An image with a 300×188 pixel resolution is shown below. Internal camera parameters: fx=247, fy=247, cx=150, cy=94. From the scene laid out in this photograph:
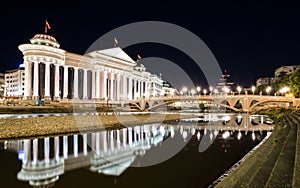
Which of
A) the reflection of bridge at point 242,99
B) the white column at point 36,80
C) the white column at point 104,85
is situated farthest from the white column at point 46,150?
the white column at point 104,85

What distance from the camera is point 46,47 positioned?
6794 centimetres

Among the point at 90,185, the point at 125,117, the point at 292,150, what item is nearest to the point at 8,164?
the point at 90,185

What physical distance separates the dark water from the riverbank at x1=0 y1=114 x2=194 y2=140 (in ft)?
6.51

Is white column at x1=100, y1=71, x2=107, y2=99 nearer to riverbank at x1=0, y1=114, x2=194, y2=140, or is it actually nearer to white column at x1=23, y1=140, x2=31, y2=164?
riverbank at x1=0, y1=114, x2=194, y2=140

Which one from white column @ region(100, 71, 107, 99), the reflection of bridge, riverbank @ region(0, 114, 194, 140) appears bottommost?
riverbank @ region(0, 114, 194, 140)

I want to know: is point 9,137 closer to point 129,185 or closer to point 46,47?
point 129,185

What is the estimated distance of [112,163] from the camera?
46.7ft

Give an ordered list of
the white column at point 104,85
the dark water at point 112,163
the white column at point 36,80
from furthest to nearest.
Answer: the white column at point 104,85
the white column at point 36,80
the dark water at point 112,163

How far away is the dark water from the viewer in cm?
1078

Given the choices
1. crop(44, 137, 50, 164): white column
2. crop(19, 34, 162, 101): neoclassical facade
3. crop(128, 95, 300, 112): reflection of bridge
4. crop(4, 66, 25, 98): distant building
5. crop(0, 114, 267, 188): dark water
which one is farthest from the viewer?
crop(4, 66, 25, 98): distant building

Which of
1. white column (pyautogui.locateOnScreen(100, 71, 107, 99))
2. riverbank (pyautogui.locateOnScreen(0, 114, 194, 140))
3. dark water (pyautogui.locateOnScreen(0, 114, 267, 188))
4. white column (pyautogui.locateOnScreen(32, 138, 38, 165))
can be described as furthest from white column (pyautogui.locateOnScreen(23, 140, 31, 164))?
white column (pyautogui.locateOnScreen(100, 71, 107, 99))

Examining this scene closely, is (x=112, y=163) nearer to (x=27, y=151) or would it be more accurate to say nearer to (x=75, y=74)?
(x=27, y=151)

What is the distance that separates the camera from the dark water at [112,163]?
35.4ft

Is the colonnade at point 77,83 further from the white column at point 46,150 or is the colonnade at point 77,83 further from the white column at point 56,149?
the white column at point 56,149
